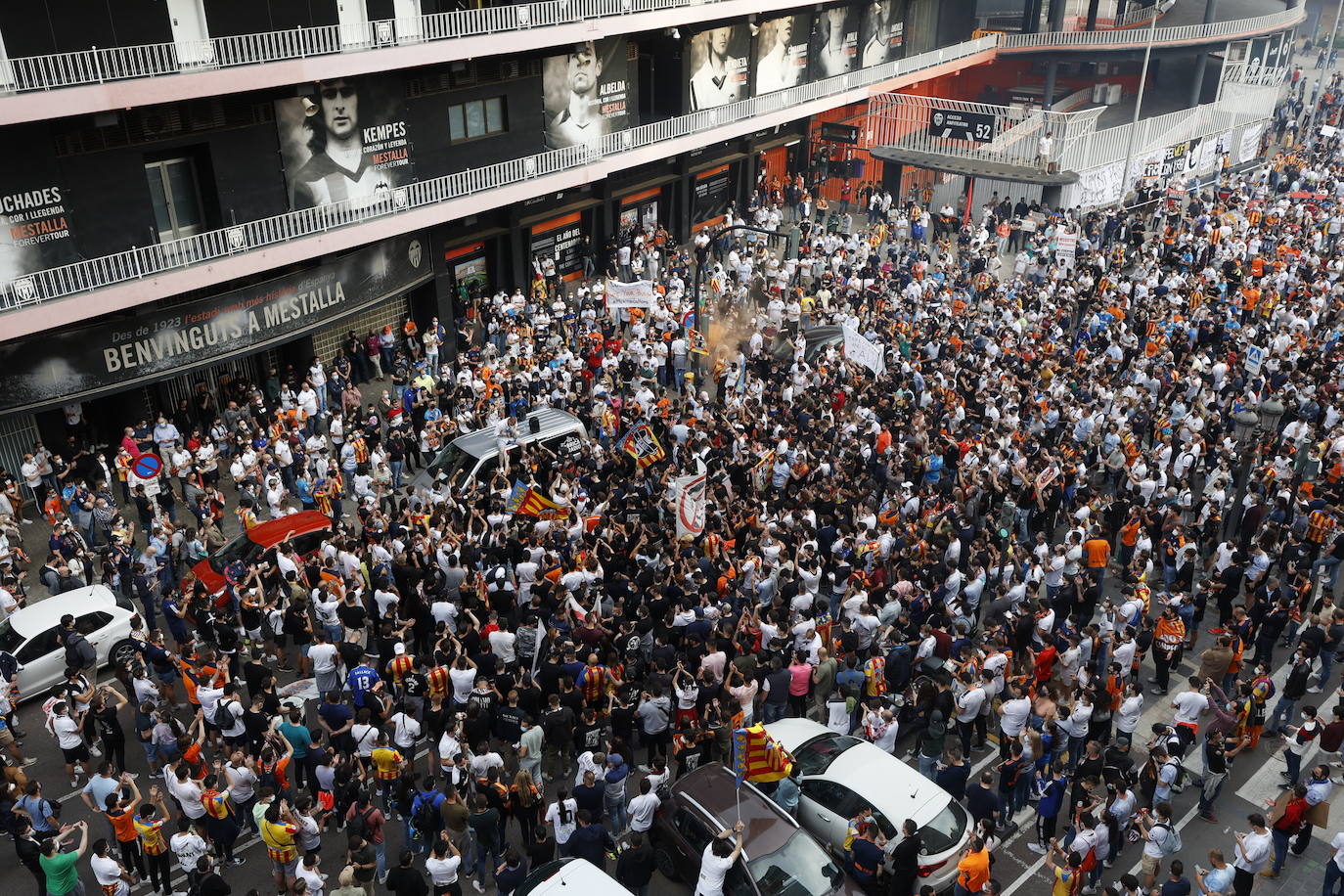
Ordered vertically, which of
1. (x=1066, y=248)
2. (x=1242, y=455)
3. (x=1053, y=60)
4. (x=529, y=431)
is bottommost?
(x=1066, y=248)

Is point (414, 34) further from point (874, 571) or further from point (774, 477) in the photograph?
point (874, 571)

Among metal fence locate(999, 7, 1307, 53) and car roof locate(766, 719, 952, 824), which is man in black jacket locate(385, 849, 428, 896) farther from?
metal fence locate(999, 7, 1307, 53)

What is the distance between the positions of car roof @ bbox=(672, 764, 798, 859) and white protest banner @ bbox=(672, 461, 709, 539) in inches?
212

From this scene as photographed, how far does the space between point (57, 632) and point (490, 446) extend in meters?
7.46

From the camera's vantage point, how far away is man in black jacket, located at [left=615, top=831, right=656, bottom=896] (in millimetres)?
11562

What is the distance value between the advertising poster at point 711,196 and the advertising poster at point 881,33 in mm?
9432

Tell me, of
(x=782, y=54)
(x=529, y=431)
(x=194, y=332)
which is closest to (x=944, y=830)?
(x=529, y=431)

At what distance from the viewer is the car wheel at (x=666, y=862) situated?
41.3 feet


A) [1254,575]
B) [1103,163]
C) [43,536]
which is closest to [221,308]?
[43,536]

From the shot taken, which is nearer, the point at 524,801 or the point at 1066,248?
the point at 524,801

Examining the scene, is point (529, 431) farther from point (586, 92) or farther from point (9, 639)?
point (586, 92)

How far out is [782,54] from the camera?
41.2 m

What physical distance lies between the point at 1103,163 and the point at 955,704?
3382cm

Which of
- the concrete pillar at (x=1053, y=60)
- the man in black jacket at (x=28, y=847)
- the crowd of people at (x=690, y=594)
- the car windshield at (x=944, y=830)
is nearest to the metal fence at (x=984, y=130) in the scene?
the concrete pillar at (x=1053, y=60)
